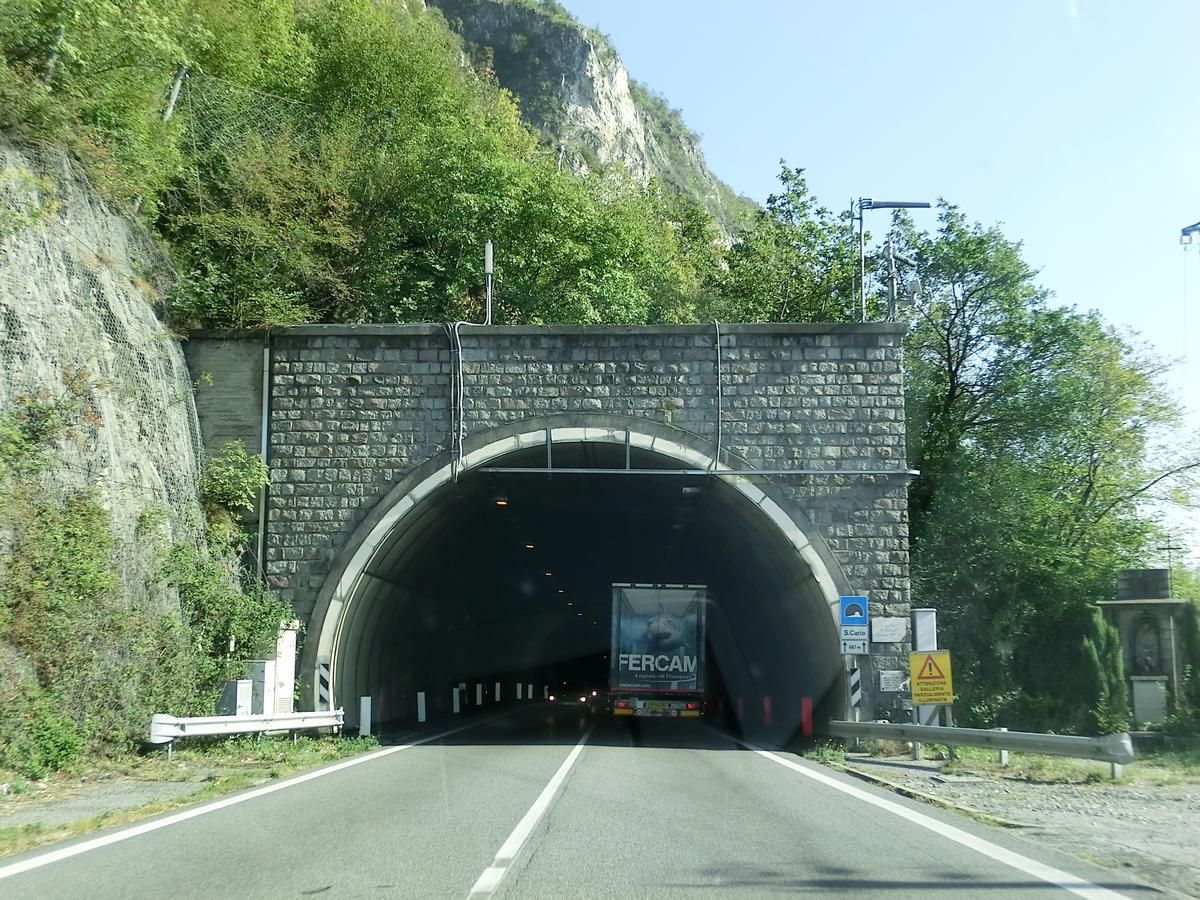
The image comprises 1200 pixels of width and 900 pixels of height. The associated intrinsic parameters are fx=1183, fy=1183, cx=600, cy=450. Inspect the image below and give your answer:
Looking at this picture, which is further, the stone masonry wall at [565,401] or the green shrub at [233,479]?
the stone masonry wall at [565,401]

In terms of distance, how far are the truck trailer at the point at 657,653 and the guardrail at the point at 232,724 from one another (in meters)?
10.3

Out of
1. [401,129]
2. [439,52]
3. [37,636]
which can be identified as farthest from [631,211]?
[37,636]

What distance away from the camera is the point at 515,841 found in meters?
9.37

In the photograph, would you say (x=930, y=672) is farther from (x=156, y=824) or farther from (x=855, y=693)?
(x=156, y=824)

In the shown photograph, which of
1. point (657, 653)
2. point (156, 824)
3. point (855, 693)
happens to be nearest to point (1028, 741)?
point (855, 693)

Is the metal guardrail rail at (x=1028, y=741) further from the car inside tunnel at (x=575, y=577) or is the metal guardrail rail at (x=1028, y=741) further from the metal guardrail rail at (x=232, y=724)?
the metal guardrail rail at (x=232, y=724)

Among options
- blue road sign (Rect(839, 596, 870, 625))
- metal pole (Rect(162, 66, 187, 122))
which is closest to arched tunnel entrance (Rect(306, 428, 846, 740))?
blue road sign (Rect(839, 596, 870, 625))

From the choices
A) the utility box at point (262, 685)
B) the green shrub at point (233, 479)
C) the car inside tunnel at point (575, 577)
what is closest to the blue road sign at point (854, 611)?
the car inside tunnel at point (575, 577)

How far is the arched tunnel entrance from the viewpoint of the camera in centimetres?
2266

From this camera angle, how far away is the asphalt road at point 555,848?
24.4ft

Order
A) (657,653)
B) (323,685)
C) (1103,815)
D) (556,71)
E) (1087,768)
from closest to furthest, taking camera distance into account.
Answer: (1103,815) → (1087,768) → (323,685) → (657,653) → (556,71)

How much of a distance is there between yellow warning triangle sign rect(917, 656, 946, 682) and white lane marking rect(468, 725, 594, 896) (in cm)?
641

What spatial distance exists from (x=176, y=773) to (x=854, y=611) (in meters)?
11.9

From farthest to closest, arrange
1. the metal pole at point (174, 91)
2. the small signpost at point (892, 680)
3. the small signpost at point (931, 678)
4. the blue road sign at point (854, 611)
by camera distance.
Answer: the metal pole at point (174, 91), the small signpost at point (892, 680), the blue road sign at point (854, 611), the small signpost at point (931, 678)
